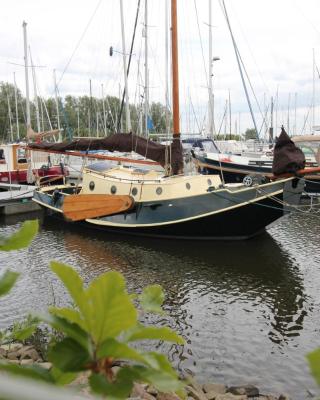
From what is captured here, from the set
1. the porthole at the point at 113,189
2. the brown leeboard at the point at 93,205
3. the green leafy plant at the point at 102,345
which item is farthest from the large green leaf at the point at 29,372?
the porthole at the point at 113,189

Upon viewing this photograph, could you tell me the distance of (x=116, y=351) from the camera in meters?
1.40

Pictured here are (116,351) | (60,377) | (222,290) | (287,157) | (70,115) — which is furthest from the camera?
(70,115)

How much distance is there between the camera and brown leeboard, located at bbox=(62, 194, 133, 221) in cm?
1611

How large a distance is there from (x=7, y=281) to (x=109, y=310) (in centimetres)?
46

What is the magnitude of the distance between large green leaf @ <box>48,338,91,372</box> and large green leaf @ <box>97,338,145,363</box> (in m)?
0.05

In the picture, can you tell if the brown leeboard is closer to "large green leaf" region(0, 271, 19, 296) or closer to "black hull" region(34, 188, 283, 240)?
"black hull" region(34, 188, 283, 240)

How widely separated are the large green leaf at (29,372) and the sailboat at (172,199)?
13.5 meters

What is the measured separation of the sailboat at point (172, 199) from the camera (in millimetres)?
14797

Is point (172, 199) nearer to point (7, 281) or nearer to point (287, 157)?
point (287, 157)

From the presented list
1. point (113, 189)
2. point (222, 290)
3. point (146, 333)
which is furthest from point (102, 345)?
point (113, 189)

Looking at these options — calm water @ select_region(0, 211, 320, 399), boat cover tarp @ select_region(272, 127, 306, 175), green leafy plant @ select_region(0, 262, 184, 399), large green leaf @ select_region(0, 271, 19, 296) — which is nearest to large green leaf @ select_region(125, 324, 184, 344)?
green leafy plant @ select_region(0, 262, 184, 399)

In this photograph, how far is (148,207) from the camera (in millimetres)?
15844

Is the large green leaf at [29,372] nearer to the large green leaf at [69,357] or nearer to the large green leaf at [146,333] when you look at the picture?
the large green leaf at [69,357]

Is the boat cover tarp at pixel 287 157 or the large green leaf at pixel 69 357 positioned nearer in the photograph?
the large green leaf at pixel 69 357
